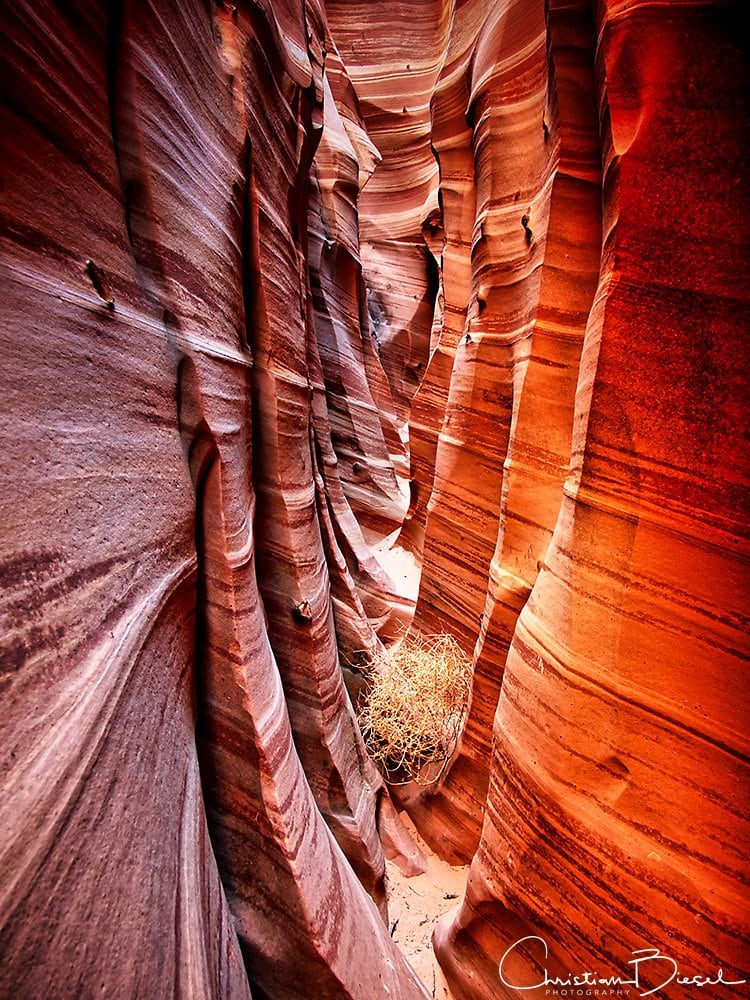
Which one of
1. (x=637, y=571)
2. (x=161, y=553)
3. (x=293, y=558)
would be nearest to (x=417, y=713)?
(x=293, y=558)

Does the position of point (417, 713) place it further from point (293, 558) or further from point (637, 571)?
point (637, 571)

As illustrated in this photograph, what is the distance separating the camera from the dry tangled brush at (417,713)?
12.0 feet

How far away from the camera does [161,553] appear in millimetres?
1580

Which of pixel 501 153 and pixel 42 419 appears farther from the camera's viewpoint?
pixel 501 153

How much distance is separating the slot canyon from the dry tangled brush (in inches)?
13.7

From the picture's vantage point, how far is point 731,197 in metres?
1.72

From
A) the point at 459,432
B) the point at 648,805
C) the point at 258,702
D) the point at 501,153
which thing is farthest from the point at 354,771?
the point at 501,153

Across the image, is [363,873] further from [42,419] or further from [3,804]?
[42,419]

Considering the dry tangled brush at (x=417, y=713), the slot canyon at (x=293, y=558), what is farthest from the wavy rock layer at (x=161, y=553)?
the dry tangled brush at (x=417, y=713)

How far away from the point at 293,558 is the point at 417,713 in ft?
6.10

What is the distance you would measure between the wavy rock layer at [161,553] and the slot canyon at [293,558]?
11 mm

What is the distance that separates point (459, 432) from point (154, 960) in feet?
12.4

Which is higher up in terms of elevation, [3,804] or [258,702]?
[3,804]

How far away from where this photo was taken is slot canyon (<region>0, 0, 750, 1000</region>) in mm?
1126
